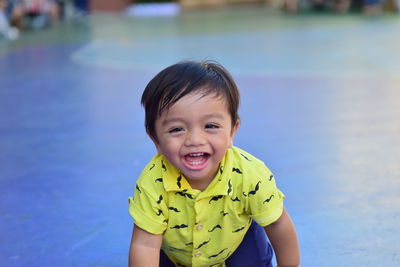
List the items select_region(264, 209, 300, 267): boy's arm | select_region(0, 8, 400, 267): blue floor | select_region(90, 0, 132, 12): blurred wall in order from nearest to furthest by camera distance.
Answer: select_region(264, 209, 300, 267): boy's arm < select_region(0, 8, 400, 267): blue floor < select_region(90, 0, 132, 12): blurred wall

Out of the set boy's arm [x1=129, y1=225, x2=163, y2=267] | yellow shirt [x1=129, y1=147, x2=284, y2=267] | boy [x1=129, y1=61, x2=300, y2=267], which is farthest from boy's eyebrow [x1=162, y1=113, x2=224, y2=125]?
boy's arm [x1=129, y1=225, x2=163, y2=267]

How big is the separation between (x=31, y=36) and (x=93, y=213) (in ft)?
23.3

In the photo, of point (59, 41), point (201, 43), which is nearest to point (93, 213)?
point (201, 43)

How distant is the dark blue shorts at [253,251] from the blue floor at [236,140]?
0.22 metres

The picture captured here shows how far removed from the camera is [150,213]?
166 cm

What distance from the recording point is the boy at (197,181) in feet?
5.28

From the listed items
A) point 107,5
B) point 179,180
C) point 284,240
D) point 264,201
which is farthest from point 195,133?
point 107,5

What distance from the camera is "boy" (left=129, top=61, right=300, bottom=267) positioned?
1.61 metres

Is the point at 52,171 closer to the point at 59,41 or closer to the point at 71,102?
the point at 71,102

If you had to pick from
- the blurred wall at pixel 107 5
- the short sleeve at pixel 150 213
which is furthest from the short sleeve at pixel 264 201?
the blurred wall at pixel 107 5

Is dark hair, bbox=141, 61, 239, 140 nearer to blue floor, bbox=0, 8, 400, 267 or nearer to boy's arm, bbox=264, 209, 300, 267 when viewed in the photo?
boy's arm, bbox=264, 209, 300, 267

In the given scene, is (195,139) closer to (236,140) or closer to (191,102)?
(191,102)

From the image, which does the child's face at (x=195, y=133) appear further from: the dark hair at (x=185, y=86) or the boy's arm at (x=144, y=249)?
the boy's arm at (x=144, y=249)

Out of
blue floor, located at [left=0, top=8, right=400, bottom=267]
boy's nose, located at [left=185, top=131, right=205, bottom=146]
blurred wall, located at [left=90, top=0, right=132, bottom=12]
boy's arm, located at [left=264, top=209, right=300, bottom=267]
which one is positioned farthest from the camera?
blurred wall, located at [left=90, top=0, right=132, bottom=12]
